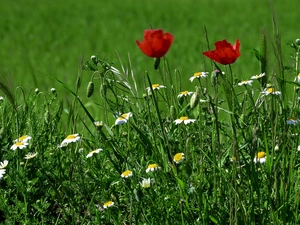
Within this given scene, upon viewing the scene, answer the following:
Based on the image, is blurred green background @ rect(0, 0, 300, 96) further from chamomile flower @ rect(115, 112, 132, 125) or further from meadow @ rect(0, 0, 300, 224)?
chamomile flower @ rect(115, 112, 132, 125)

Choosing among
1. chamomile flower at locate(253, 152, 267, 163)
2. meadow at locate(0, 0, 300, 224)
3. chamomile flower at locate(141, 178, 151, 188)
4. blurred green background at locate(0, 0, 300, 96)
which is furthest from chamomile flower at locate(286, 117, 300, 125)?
blurred green background at locate(0, 0, 300, 96)

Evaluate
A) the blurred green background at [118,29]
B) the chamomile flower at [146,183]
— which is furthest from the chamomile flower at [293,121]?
the blurred green background at [118,29]

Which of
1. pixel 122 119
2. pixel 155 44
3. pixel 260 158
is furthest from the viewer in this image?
pixel 122 119

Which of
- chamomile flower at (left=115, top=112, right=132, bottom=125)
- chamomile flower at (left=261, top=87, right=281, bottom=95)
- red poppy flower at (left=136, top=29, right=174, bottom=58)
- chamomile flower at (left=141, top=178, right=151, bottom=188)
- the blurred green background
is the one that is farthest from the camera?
the blurred green background

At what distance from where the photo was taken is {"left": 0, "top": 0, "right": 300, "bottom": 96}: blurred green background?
6.57m

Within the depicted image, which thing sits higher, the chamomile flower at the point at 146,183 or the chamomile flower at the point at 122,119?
the chamomile flower at the point at 122,119

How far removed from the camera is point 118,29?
9.06 metres

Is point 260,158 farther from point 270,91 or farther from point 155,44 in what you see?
point 155,44

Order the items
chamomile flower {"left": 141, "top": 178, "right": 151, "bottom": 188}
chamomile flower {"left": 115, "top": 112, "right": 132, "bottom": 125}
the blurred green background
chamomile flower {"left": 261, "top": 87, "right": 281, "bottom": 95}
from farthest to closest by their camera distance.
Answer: the blurred green background < chamomile flower {"left": 115, "top": 112, "right": 132, "bottom": 125} < chamomile flower {"left": 261, "top": 87, "right": 281, "bottom": 95} < chamomile flower {"left": 141, "top": 178, "right": 151, "bottom": 188}

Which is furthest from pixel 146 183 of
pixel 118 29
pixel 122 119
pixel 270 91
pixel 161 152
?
pixel 118 29

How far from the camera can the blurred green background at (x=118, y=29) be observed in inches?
259

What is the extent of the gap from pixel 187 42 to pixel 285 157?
6.20 metres

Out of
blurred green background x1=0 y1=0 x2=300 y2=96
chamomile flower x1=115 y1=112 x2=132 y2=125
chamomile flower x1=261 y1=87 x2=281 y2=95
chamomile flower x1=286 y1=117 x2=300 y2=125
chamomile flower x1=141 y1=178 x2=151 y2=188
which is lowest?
blurred green background x1=0 y1=0 x2=300 y2=96

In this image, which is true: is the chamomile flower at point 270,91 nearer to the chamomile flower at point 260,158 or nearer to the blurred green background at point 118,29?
the chamomile flower at point 260,158
